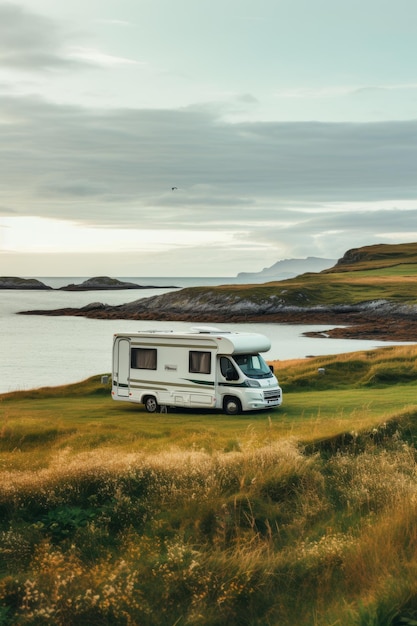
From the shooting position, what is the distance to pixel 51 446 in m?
20.5

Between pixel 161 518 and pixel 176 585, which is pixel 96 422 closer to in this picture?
pixel 161 518

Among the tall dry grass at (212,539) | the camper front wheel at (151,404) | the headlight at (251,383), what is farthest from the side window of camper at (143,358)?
the tall dry grass at (212,539)

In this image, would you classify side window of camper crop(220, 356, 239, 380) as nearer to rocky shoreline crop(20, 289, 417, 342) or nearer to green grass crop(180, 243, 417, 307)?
rocky shoreline crop(20, 289, 417, 342)

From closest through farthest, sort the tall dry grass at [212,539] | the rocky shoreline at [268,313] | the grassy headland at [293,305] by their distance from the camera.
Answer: the tall dry grass at [212,539], the rocky shoreline at [268,313], the grassy headland at [293,305]

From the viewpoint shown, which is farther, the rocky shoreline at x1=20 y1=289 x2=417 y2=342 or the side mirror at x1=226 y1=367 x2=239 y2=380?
the rocky shoreline at x1=20 y1=289 x2=417 y2=342

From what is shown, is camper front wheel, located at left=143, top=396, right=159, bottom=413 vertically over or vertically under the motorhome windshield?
under

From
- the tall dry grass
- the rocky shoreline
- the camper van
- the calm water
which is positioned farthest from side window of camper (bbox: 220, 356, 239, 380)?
the rocky shoreline

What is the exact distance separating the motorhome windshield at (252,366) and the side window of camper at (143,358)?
12.2ft

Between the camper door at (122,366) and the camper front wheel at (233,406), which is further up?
the camper door at (122,366)

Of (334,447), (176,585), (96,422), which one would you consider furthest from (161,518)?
(96,422)

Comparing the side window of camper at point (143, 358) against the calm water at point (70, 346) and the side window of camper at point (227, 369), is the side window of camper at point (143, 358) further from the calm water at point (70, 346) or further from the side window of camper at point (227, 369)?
the calm water at point (70, 346)

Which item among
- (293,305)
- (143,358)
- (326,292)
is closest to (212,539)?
(143,358)

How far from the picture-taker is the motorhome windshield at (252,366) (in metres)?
28.3

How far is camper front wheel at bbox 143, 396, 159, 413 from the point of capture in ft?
97.6
